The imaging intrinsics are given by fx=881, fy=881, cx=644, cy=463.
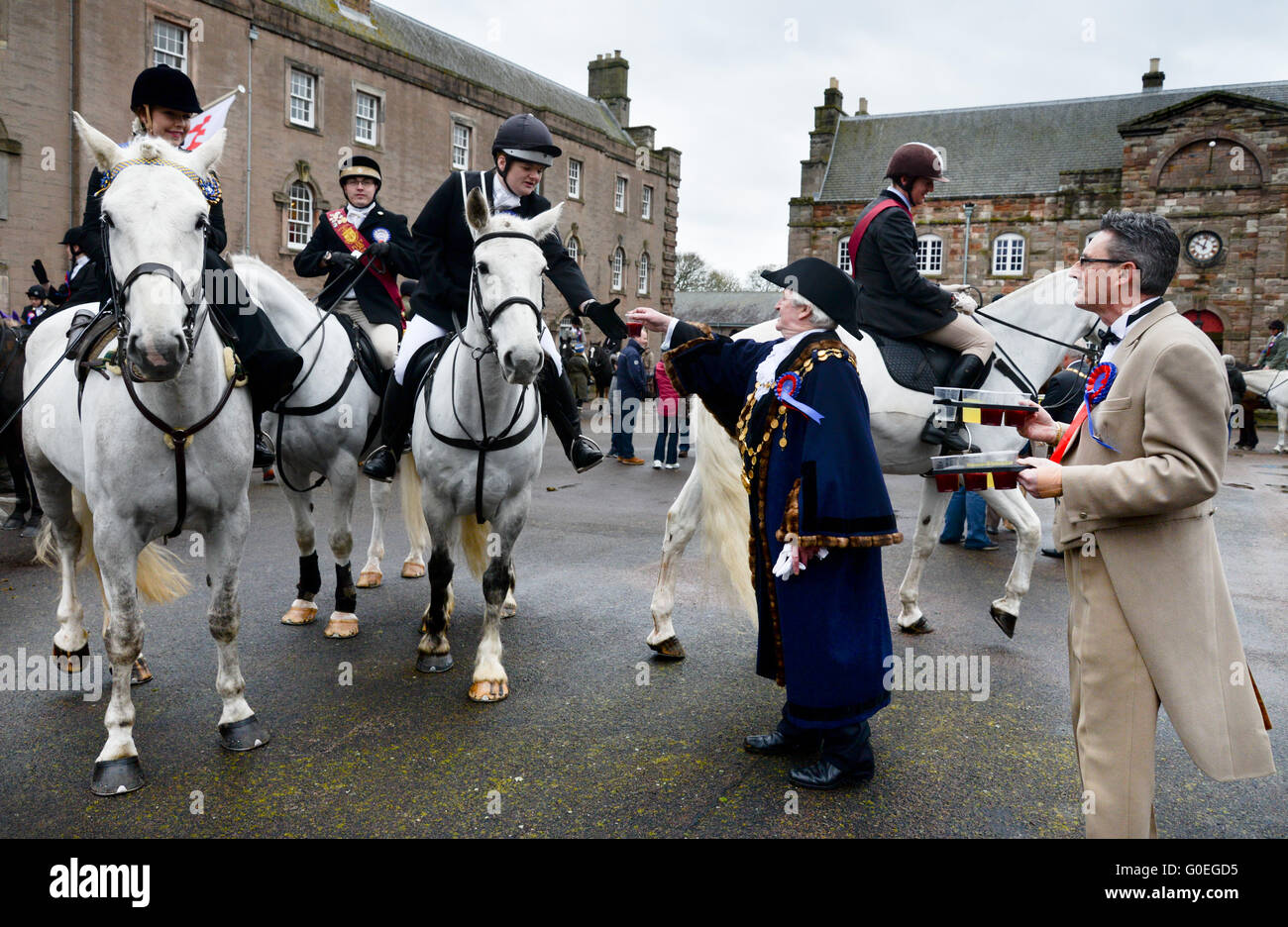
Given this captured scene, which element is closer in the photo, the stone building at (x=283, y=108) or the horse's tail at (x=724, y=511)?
the horse's tail at (x=724, y=511)

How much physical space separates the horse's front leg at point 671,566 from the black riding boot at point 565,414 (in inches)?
23.5

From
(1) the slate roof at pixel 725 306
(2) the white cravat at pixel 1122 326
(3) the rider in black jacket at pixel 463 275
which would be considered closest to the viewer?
(2) the white cravat at pixel 1122 326

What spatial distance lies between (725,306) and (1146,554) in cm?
6746

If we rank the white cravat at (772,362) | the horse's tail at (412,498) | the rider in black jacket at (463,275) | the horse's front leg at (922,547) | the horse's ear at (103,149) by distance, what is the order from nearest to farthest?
the horse's ear at (103,149) < the white cravat at (772,362) < the rider in black jacket at (463,275) < the horse's front leg at (922,547) < the horse's tail at (412,498)

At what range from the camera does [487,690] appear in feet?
15.3

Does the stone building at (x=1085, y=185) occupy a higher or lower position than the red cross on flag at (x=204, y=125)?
higher

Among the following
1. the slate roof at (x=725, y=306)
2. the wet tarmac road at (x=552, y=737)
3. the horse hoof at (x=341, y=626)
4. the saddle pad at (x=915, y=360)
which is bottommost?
the wet tarmac road at (x=552, y=737)

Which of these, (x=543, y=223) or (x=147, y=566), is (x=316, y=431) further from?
(x=543, y=223)

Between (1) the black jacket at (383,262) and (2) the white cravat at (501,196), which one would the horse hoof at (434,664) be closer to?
(2) the white cravat at (501,196)

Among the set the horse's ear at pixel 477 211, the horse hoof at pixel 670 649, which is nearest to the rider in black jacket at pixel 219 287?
the horse's ear at pixel 477 211

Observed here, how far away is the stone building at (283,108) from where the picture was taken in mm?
19391

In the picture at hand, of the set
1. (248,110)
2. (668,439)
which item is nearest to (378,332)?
(668,439)
